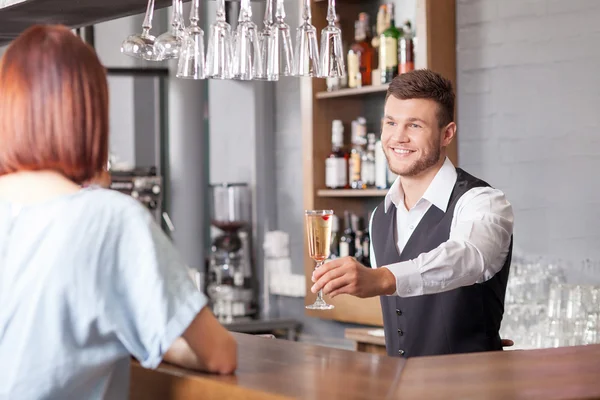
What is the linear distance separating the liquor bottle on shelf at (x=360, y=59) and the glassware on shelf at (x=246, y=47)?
162 centimetres

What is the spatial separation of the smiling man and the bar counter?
340 mm

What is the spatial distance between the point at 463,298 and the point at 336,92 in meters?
1.99

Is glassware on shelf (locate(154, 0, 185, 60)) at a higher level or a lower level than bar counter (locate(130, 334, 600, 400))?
higher

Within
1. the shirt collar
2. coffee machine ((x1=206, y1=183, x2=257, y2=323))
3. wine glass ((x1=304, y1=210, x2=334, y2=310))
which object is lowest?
coffee machine ((x1=206, y1=183, x2=257, y2=323))

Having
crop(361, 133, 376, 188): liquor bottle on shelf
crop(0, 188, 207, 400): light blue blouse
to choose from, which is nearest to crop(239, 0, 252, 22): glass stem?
crop(0, 188, 207, 400): light blue blouse

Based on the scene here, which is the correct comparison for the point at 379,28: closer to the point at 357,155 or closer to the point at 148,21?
the point at 357,155

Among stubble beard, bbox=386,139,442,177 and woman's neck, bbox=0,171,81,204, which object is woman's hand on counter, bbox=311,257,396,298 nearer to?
woman's neck, bbox=0,171,81,204

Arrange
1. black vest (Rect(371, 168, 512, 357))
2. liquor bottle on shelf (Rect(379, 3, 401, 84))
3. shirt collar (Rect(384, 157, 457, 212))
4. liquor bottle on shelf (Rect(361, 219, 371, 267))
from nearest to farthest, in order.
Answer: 1. black vest (Rect(371, 168, 512, 357))
2. shirt collar (Rect(384, 157, 457, 212))
3. liquor bottle on shelf (Rect(379, 3, 401, 84))
4. liquor bottle on shelf (Rect(361, 219, 371, 267))

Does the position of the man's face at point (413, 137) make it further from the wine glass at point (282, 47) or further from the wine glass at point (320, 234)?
the wine glass at point (320, 234)

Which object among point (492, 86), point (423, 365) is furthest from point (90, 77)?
point (492, 86)

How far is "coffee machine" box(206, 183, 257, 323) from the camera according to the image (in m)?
4.93

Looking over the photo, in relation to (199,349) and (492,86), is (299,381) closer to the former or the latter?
(199,349)

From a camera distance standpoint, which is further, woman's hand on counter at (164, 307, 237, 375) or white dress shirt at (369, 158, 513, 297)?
white dress shirt at (369, 158, 513, 297)

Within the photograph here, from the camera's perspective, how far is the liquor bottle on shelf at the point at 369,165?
159 inches
